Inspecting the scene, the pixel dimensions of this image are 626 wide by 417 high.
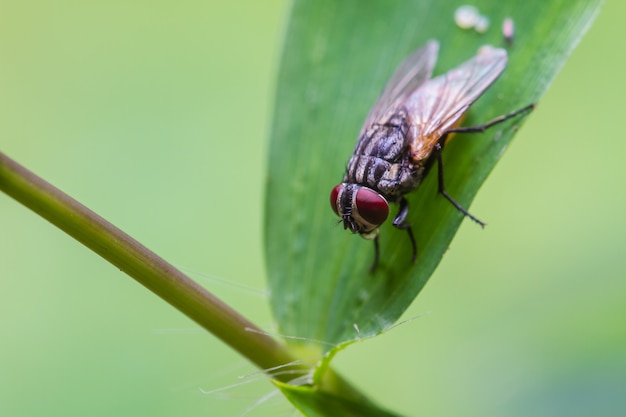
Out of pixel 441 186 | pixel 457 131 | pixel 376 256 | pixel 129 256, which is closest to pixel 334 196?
pixel 376 256

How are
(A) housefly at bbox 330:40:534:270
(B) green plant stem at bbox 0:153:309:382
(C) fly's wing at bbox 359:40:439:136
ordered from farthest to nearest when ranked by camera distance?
(C) fly's wing at bbox 359:40:439:136
(A) housefly at bbox 330:40:534:270
(B) green plant stem at bbox 0:153:309:382

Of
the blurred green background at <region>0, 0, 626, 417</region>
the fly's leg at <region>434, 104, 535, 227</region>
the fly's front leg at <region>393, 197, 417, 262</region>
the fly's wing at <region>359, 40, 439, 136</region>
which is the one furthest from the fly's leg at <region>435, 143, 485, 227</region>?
Answer: the blurred green background at <region>0, 0, 626, 417</region>

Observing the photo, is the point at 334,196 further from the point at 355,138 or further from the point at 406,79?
the point at 406,79

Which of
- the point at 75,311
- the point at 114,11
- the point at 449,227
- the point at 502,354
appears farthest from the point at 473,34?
the point at 114,11

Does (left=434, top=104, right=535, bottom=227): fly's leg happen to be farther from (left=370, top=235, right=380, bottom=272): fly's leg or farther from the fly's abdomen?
(left=370, top=235, right=380, bottom=272): fly's leg

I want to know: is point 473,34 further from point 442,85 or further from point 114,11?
point 114,11

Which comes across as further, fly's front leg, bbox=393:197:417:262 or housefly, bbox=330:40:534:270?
housefly, bbox=330:40:534:270
